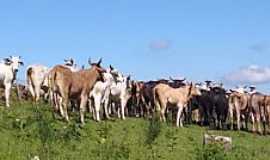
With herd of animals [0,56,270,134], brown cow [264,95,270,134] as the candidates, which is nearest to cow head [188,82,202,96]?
herd of animals [0,56,270,134]

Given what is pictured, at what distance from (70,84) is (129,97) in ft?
34.0

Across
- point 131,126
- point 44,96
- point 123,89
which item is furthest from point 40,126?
point 123,89

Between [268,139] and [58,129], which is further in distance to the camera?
[268,139]

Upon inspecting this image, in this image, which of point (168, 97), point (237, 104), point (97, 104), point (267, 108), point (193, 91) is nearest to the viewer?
point (97, 104)

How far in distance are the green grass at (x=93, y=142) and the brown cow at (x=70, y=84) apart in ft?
2.73

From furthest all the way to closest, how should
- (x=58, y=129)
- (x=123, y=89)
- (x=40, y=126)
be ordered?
(x=123, y=89) → (x=58, y=129) → (x=40, y=126)

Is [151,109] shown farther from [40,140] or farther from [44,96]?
[40,140]

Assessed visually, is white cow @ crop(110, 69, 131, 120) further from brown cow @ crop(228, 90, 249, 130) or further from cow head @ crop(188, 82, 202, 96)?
brown cow @ crop(228, 90, 249, 130)

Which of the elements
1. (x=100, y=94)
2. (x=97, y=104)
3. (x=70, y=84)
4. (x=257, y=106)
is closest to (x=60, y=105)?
(x=70, y=84)

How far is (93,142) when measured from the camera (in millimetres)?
19688

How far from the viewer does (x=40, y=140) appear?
17516 mm

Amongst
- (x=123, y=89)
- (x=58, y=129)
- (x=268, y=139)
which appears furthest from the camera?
(x=123, y=89)

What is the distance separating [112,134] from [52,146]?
5471mm

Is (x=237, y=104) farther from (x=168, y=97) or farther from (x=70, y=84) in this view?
(x=70, y=84)
